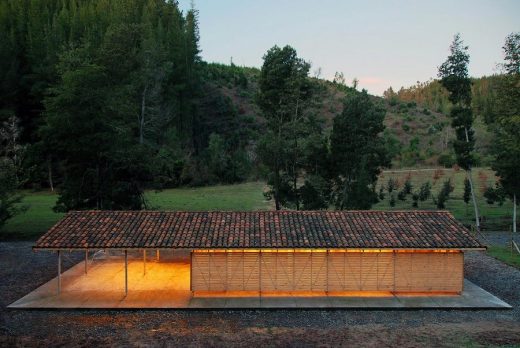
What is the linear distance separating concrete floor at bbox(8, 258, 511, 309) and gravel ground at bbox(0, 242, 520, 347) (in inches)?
19.5

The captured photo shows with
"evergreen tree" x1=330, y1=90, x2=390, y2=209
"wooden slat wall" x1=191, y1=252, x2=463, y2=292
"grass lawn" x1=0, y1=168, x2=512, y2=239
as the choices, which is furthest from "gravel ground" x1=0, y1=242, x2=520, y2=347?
"grass lawn" x1=0, y1=168, x2=512, y2=239

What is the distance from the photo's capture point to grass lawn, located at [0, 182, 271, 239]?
144 ft

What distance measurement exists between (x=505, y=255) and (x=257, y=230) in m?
19.1

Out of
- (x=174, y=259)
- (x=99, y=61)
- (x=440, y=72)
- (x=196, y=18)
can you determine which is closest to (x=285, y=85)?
(x=440, y=72)

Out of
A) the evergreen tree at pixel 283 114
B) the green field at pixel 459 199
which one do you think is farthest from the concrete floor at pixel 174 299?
the green field at pixel 459 199

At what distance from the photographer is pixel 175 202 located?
56.7 metres

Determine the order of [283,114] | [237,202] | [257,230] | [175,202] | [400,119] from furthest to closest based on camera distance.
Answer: [400,119] < [175,202] < [237,202] < [283,114] < [257,230]

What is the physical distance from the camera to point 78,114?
39.8 m

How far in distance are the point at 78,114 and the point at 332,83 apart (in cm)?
9635

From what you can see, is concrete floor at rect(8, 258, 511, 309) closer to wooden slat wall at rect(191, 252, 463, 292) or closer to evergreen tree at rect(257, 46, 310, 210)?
wooden slat wall at rect(191, 252, 463, 292)

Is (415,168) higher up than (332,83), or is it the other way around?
(332,83)

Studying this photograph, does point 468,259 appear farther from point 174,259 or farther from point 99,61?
point 99,61

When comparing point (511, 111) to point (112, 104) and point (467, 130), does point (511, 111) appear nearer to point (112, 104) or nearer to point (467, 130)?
point (467, 130)

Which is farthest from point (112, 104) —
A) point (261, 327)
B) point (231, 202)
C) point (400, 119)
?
point (400, 119)
